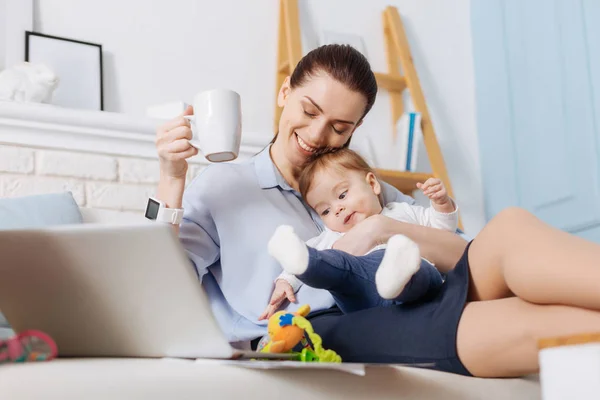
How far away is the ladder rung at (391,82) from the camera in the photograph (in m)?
3.04

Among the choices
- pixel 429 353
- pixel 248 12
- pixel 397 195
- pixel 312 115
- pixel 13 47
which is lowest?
pixel 429 353

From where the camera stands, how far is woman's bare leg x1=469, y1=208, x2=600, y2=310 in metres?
0.87

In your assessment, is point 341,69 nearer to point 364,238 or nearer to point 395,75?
point 364,238

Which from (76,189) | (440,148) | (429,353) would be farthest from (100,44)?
(429,353)

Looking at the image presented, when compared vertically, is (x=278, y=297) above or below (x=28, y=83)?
below

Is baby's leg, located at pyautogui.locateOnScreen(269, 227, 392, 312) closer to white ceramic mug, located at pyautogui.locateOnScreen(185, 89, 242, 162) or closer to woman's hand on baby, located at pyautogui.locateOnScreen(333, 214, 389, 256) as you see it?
woman's hand on baby, located at pyautogui.locateOnScreen(333, 214, 389, 256)

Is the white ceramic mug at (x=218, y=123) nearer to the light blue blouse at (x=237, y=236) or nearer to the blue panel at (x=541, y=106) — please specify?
the light blue blouse at (x=237, y=236)

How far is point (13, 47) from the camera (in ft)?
7.84

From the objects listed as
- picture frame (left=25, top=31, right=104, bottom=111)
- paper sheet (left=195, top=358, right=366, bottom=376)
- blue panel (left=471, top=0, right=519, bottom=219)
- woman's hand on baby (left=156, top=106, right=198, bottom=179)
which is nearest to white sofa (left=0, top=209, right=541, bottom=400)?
paper sheet (left=195, top=358, right=366, bottom=376)

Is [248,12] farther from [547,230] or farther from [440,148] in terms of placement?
[547,230]

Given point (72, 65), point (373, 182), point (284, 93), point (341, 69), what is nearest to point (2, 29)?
point (72, 65)

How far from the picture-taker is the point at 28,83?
2.25 m

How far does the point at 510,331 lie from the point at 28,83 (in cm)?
183

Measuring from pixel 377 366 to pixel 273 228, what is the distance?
0.75m
